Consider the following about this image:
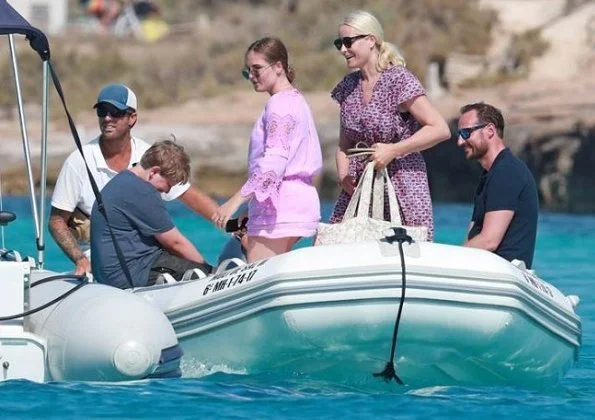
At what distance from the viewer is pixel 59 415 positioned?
6633 millimetres

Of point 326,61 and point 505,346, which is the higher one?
point 326,61

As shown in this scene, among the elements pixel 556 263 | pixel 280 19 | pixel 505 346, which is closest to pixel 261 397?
pixel 505 346

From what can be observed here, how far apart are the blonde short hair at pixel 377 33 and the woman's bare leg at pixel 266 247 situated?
963 millimetres

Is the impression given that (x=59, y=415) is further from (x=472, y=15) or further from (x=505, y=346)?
(x=472, y=15)

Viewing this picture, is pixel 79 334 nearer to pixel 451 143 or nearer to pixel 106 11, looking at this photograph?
pixel 451 143

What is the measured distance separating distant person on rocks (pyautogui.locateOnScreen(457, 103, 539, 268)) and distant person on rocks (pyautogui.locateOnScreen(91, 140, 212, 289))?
1409 millimetres

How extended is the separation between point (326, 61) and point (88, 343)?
28.2 metres

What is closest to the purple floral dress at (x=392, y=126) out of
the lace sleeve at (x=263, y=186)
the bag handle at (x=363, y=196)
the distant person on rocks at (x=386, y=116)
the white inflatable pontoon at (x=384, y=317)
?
the distant person on rocks at (x=386, y=116)

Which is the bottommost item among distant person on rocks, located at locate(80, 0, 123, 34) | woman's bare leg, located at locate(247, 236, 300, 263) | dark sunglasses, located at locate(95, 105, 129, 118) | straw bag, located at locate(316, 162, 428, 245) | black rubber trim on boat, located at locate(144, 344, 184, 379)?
black rubber trim on boat, located at locate(144, 344, 184, 379)

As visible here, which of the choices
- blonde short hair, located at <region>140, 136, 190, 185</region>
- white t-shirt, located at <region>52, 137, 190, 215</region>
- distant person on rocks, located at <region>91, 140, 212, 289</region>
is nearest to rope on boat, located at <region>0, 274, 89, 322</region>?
distant person on rocks, located at <region>91, 140, 212, 289</region>

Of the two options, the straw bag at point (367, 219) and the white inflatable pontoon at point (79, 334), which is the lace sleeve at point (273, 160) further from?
the white inflatable pontoon at point (79, 334)

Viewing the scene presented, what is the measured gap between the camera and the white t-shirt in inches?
337

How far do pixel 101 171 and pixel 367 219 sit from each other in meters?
1.91

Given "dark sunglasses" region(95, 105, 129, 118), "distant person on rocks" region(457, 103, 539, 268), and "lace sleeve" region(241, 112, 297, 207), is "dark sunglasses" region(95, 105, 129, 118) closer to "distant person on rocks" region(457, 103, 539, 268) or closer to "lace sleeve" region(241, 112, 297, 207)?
"lace sleeve" region(241, 112, 297, 207)
